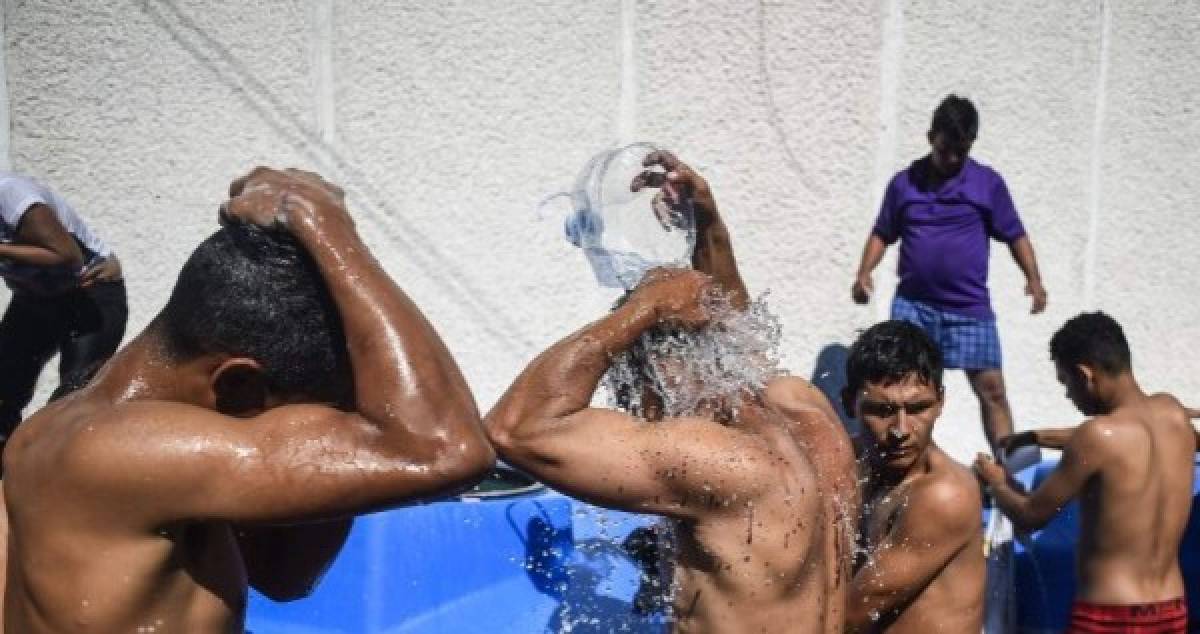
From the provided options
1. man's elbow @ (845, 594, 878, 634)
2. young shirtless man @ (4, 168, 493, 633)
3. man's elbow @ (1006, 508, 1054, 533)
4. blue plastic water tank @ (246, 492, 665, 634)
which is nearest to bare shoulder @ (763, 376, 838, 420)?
man's elbow @ (845, 594, 878, 634)

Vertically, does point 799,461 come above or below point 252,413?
below

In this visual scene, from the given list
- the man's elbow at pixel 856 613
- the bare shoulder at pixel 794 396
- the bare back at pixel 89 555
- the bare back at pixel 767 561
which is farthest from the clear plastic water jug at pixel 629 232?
the bare back at pixel 89 555

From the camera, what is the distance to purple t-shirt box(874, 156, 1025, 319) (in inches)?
217

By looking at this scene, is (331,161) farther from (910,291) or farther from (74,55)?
(910,291)

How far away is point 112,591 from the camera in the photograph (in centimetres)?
152

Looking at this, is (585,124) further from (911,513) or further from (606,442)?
(606,442)

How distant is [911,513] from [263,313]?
77.0 inches

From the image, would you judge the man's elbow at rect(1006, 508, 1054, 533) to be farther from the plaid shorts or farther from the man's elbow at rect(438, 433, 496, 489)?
the man's elbow at rect(438, 433, 496, 489)

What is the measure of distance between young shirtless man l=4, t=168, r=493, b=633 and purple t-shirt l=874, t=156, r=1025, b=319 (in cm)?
A: 423

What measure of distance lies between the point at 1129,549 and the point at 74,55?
4501 mm

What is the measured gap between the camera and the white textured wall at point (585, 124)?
5379mm

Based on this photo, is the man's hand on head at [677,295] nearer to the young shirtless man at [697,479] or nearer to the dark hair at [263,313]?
the young shirtless man at [697,479]

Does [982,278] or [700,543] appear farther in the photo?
[982,278]

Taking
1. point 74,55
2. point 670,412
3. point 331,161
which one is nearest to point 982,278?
point 331,161
